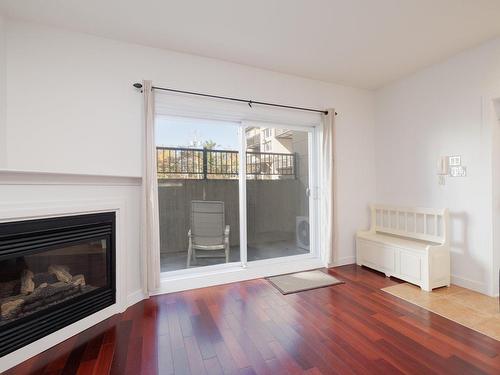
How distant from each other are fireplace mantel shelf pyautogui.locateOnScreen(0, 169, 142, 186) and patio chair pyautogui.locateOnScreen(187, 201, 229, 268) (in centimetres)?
84

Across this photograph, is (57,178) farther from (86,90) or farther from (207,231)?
(207,231)

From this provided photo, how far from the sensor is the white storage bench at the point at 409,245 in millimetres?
2764

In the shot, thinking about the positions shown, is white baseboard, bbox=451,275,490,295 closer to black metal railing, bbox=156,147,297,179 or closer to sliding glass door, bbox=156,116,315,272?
sliding glass door, bbox=156,116,315,272

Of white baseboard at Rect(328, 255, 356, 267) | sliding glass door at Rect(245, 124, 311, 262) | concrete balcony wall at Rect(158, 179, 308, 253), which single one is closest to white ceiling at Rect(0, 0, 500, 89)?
sliding glass door at Rect(245, 124, 311, 262)

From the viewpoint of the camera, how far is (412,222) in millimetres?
3293

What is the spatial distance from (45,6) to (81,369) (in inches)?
→ 107

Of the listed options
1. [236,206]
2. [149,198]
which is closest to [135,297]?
[149,198]

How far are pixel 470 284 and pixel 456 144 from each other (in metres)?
1.57

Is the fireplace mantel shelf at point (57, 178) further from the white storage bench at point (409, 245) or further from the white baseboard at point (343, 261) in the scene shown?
the white storage bench at point (409, 245)

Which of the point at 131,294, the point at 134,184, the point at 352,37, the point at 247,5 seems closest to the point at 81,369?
the point at 131,294

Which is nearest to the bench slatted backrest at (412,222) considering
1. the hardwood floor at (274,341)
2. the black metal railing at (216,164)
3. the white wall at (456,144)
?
the white wall at (456,144)

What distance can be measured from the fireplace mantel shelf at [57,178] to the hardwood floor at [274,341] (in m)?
1.20

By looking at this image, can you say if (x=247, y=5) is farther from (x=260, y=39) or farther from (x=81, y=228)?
(x=81, y=228)

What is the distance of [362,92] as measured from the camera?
3.87 metres
